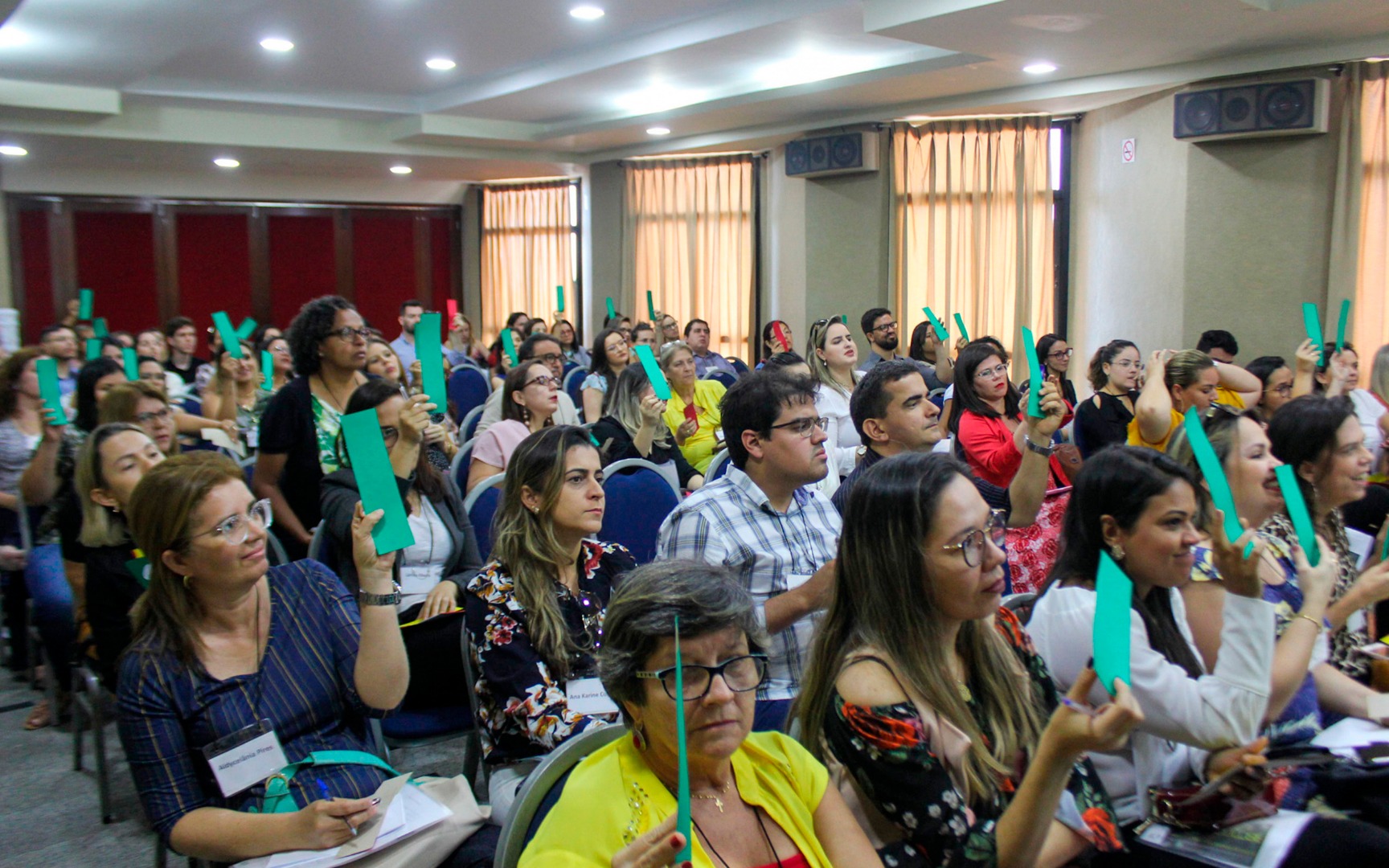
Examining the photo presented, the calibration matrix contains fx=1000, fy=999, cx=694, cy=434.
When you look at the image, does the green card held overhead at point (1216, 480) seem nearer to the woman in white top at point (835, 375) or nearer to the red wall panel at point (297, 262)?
the woman in white top at point (835, 375)

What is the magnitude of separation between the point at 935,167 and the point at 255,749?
8490 millimetres

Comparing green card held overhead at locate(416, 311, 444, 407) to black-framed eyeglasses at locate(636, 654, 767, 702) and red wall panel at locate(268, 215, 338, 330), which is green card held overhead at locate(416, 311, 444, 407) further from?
red wall panel at locate(268, 215, 338, 330)

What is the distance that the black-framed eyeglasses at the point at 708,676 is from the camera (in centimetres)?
137

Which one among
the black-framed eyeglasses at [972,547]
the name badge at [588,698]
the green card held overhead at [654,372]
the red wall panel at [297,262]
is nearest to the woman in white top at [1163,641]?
the black-framed eyeglasses at [972,547]

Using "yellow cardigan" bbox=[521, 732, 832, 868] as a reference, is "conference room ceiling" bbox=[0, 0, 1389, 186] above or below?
above

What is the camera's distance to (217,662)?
1.88m

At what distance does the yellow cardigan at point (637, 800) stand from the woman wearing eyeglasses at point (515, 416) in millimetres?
2755

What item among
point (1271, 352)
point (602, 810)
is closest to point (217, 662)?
point (602, 810)

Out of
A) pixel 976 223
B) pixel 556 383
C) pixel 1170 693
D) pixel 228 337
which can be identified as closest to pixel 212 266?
pixel 228 337

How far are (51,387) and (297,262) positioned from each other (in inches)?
384

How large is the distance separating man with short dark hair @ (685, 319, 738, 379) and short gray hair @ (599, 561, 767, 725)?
6468mm

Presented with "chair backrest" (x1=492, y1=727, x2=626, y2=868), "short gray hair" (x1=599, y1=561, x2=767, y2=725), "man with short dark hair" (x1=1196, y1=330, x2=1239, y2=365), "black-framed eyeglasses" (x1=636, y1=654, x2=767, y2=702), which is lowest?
"chair backrest" (x1=492, y1=727, x2=626, y2=868)

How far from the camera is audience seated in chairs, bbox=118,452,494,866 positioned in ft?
5.68

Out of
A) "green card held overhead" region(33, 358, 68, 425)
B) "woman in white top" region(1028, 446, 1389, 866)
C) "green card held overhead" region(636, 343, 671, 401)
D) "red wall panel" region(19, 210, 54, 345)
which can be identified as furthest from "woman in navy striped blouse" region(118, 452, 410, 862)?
"red wall panel" region(19, 210, 54, 345)
